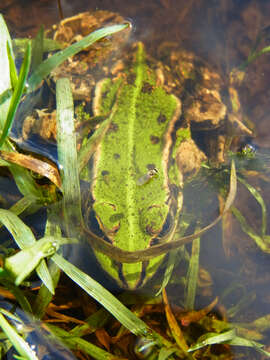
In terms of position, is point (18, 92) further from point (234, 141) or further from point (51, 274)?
point (234, 141)

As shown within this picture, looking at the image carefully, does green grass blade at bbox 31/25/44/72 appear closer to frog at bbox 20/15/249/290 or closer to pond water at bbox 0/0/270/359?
frog at bbox 20/15/249/290

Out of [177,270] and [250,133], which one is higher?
[250,133]

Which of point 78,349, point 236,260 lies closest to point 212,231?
point 236,260

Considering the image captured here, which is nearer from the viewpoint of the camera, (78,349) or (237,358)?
(78,349)

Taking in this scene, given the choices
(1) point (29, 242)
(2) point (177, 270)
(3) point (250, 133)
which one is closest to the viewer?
(1) point (29, 242)

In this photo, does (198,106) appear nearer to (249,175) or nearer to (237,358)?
(249,175)

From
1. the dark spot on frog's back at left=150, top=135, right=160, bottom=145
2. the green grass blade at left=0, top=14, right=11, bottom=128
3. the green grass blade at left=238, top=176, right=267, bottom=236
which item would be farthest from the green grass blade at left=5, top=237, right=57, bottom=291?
the green grass blade at left=238, top=176, right=267, bottom=236

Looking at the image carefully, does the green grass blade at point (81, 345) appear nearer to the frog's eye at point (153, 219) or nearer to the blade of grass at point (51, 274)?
the blade of grass at point (51, 274)
